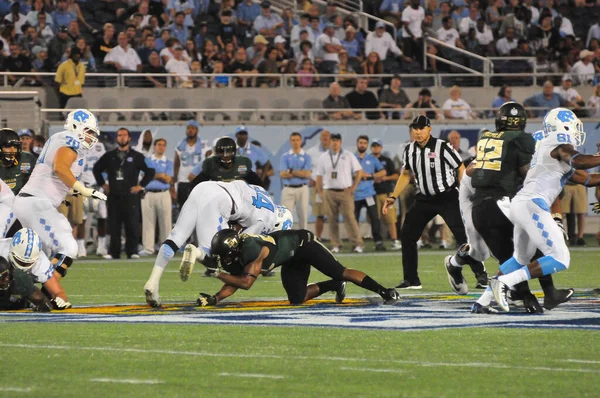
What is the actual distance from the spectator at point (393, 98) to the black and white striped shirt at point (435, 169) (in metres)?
8.96

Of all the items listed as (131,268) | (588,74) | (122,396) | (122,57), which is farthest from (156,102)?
(122,396)

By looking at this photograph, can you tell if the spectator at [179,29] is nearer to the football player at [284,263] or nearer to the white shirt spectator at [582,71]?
the white shirt spectator at [582,71]

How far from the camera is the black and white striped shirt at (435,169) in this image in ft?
40.3

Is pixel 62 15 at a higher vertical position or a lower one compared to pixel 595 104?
higher

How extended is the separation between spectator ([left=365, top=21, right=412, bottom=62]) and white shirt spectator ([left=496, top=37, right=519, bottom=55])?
229 cm

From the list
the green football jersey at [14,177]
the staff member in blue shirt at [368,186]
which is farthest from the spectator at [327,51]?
the green football jersey at [14,177]

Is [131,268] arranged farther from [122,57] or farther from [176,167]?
[122,57]

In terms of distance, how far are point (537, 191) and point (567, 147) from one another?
1.28ft

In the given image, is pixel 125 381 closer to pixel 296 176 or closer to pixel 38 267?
pixel 38 267

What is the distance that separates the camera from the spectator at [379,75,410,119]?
70.2 feet

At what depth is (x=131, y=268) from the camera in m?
15.8

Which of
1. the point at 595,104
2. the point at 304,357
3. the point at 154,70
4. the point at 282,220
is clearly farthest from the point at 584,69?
the point at 304,357

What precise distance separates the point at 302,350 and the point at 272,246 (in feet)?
9.04

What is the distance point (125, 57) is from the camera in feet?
69.1
